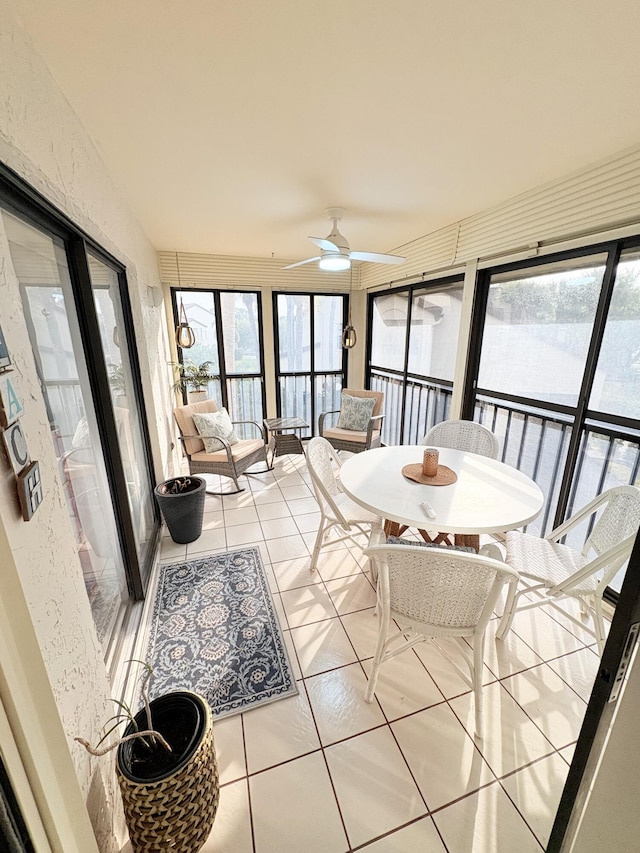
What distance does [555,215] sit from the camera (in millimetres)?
2105

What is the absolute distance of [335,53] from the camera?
114 cm

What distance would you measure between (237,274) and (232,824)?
4.54 meters

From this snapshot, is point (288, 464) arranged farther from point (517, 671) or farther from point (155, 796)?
point (155, 796)

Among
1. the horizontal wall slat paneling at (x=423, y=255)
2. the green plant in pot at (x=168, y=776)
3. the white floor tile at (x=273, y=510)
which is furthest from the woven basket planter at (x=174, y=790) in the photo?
the horizontal wall slat paneling at (x=423, y=255)

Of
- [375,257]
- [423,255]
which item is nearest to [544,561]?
[375,257]

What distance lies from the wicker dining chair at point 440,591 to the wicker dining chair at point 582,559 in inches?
8.1

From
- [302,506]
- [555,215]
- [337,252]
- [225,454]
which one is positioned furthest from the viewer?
[225,454]

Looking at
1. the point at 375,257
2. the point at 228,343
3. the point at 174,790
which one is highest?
the point at 375,257

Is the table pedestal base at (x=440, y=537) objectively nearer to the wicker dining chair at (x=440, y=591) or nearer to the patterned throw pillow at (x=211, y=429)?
the wicker dining chair at (x=440, y=591)

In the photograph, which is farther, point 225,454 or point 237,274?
point 237,274

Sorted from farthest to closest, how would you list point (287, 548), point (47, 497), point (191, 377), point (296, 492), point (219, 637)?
point (191, 377)
point (296, 492)
point (287, 548)
point (219, 637)
point (47, 497)

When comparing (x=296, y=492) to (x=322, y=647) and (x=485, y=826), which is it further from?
(x=485, y=826)

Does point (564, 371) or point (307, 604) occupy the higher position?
point (564, 371)

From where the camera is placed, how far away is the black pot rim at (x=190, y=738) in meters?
0.96
